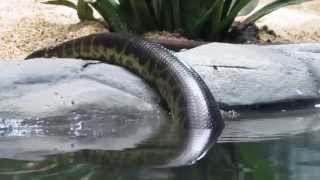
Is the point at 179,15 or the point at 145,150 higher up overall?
the point at 179,15

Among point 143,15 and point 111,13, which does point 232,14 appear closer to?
point 143,15

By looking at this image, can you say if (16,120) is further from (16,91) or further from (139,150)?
(139,150)

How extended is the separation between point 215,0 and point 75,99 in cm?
226

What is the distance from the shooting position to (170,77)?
4832 mm

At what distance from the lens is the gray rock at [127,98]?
422 cm

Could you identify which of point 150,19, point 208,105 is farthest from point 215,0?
point 208,105

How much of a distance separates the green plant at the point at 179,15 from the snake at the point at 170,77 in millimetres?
1075

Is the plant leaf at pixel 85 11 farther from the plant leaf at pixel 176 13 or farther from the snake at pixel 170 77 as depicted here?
the snake at pixel 170 77

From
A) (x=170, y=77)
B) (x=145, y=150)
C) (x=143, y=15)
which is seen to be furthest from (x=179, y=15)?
(x=145, y=150)

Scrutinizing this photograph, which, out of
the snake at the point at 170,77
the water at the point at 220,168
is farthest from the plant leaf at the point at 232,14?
the water at the point at 220,168

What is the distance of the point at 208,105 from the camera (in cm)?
459

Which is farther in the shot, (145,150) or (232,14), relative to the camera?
(232,14)

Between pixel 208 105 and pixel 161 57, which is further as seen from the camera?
pixel 161 57

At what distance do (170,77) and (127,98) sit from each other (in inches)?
13.3
